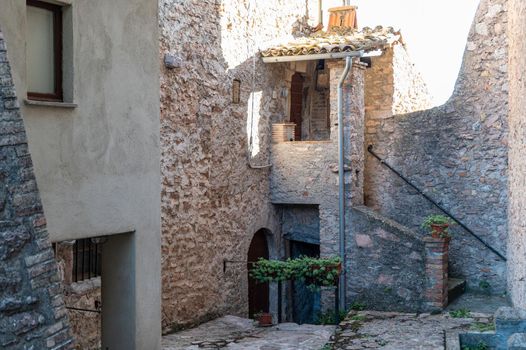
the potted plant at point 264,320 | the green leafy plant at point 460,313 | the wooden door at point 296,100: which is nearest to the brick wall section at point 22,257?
the potted plant at point 264,320

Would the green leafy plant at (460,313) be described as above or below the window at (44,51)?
below

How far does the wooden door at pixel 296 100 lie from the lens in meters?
12.9

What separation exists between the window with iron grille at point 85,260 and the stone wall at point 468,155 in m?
5.82

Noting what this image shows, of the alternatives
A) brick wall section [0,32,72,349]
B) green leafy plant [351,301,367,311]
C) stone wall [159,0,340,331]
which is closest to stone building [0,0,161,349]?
brick wall section [0,32,72,349]

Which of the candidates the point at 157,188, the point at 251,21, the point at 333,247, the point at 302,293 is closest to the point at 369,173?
the point at 333,247

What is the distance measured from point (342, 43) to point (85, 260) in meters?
5.69

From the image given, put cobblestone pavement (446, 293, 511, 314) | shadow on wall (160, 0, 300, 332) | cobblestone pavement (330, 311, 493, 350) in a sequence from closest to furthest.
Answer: cobblestone pavement (330, 311, 493, 350), shadow on wall (160, 0, 300, 332), cobblestone pavement (446, 293, 511, 314)

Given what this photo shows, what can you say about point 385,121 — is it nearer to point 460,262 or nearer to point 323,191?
point 323,191

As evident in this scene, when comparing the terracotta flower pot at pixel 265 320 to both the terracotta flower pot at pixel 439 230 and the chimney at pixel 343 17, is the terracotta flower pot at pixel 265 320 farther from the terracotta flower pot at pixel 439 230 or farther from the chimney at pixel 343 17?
the chimney at pixel 343 17

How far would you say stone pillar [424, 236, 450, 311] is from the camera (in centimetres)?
942

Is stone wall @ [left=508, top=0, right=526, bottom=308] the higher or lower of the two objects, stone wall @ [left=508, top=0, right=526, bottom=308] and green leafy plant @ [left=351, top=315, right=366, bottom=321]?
the higher

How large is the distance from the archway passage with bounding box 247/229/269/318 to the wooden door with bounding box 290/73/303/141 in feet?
8.28

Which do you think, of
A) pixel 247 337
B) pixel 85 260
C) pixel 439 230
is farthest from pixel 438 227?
pixel 85 260

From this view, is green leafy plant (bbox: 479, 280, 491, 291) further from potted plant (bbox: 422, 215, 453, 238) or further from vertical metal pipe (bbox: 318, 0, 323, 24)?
vertical metal pipe (bbox: 318, 0, 323, 24)
